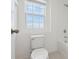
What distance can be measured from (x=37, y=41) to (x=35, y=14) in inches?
35.0

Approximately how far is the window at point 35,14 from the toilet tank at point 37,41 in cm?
36

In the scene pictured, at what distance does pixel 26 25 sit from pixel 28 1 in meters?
0.73

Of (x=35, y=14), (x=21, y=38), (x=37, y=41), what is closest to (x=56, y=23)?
(x=35, y=14)

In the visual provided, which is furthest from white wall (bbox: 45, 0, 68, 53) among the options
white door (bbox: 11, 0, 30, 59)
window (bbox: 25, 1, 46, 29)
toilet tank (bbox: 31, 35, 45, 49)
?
white door (bbox: 11, 0, 30, 59)

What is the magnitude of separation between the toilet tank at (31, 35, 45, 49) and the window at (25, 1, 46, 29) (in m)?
0.36

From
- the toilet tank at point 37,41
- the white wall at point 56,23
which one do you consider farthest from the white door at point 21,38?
the white wall at point 56,23

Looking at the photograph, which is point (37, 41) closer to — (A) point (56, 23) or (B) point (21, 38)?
(B) point (21, 38)

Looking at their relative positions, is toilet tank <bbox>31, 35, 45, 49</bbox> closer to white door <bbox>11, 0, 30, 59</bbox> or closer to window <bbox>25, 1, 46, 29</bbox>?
white door <bbox>11, 0, 30, 59</bbox>

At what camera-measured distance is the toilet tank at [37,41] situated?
287 cm

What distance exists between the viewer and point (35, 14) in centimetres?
317

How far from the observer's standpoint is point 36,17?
3.21 metres

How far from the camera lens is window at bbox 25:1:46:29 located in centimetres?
297

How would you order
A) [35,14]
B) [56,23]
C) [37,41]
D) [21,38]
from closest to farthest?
[21,38]
[37,41]
[35,14]
[56,23]
